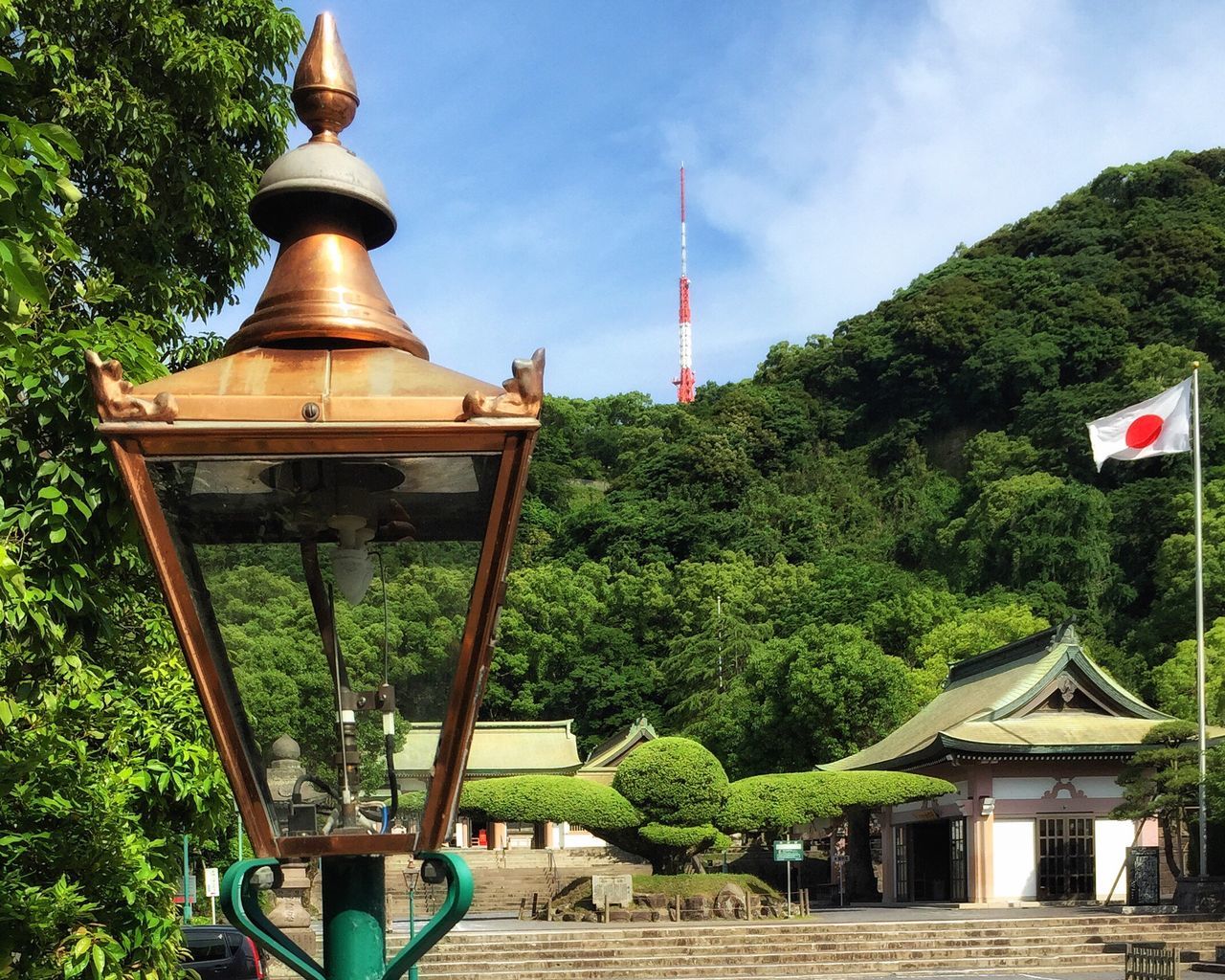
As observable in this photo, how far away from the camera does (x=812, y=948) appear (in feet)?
62.7

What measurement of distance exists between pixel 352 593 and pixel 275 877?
0.51 metres

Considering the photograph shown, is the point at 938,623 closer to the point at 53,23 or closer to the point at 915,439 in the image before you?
the point at 915,439

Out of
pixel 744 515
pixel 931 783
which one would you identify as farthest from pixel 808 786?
pixel 744 515

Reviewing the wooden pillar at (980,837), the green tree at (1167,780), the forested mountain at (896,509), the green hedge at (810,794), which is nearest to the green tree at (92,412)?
the green tree at (1167,780)

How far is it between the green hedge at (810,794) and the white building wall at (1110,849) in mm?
2956

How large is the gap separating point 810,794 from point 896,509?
36.5 m

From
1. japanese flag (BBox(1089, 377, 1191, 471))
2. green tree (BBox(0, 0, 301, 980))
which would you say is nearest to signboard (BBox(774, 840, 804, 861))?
japanese flag (BBox(1089, 377, 1191, 471))

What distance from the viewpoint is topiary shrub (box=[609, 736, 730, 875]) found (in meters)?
24.5

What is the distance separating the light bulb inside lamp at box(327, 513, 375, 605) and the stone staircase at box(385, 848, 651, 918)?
27164 mm

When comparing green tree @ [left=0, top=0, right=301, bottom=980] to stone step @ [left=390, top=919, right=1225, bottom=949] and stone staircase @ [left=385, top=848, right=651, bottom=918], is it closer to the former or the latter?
stone step @ [left=390, top=919, right=1225, bottom=949]

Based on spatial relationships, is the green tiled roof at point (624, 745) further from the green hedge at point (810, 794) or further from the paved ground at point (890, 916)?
the green hedge at point (810, 794)

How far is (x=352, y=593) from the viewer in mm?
2346

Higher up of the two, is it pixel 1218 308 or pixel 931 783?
pixel 1218 308

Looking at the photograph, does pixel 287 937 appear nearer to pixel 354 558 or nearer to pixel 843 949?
pixel 354 558
